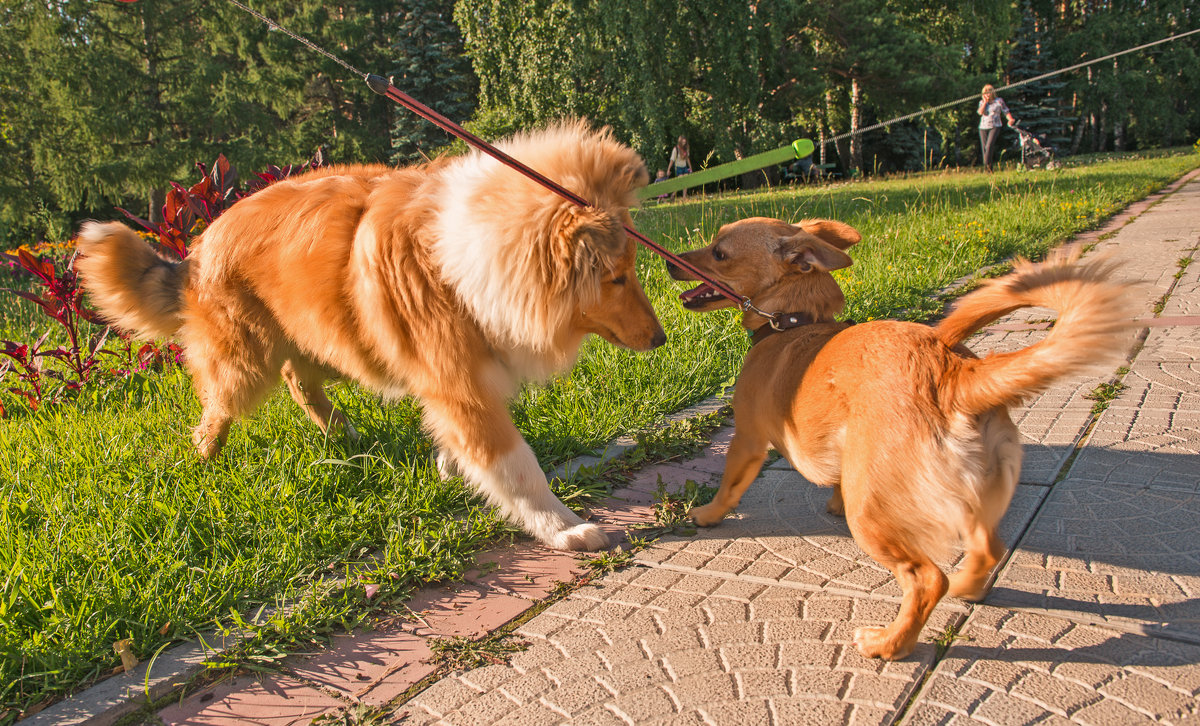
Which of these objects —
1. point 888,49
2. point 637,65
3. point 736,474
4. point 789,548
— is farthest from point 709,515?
point 888,49

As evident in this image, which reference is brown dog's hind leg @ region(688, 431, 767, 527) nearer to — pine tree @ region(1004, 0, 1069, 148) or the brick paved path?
the brick paved path

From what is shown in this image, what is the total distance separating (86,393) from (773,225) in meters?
4.45

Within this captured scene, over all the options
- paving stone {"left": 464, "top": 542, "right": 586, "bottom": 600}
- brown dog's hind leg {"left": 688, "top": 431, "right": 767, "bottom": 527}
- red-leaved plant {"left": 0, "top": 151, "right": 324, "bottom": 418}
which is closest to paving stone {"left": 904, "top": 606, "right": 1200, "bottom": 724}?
brown dog's hind leg {"left": 688, "top": 431, "right": 767, "bottom": 527}

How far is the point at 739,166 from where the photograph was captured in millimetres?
3652

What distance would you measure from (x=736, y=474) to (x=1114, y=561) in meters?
1.34

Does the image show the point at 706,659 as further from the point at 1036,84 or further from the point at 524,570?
the point at 1036,84

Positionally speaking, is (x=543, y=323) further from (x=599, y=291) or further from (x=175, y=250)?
(x=175, y=250)

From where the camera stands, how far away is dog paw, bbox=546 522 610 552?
3.08 meters

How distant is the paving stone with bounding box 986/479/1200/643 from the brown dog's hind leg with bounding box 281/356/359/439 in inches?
126

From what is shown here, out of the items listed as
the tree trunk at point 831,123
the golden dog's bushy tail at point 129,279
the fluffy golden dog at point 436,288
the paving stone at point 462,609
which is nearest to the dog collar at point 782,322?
the fluffy golden dog at point 436,288

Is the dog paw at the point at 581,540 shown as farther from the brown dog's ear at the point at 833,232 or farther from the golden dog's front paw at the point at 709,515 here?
the brown dog's ear at the point at 833,232

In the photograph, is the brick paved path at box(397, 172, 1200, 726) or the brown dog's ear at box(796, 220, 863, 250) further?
the brown dog's ear at box(796, 220, 863, 250)

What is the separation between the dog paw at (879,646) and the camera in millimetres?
2229

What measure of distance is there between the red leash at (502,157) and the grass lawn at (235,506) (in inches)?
16.7
